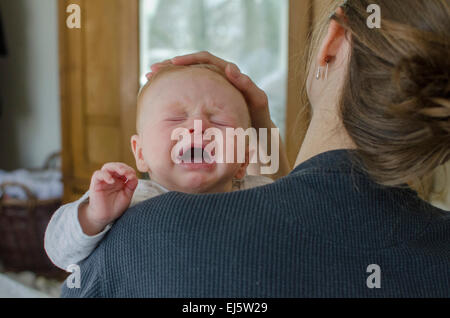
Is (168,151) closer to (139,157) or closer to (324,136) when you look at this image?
(139,157)

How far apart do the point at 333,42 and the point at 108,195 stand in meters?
0.43

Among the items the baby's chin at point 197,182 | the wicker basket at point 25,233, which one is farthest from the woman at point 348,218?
the wicker basket at point 25,233

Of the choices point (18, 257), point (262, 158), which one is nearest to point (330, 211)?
point (262, 158)

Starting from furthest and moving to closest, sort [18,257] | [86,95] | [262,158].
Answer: [86,95]
[18,257]
[262,158]

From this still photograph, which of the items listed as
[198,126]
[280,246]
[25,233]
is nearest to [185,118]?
[198,126]

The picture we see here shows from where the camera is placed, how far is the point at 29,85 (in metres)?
3.55

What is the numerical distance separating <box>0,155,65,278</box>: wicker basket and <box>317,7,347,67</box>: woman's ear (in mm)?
2270

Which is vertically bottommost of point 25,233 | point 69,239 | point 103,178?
point 25,233

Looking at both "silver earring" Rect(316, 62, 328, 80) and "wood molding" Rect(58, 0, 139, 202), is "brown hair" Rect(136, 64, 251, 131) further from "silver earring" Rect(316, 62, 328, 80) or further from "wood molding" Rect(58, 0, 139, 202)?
"wood molding" Rect(58, 0, 139, 202)

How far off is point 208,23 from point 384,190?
223 cm

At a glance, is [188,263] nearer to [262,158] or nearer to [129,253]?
[129,253]

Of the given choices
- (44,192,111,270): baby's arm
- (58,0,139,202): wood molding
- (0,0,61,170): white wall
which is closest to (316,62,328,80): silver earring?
(44,192,111,270): baby's arm
